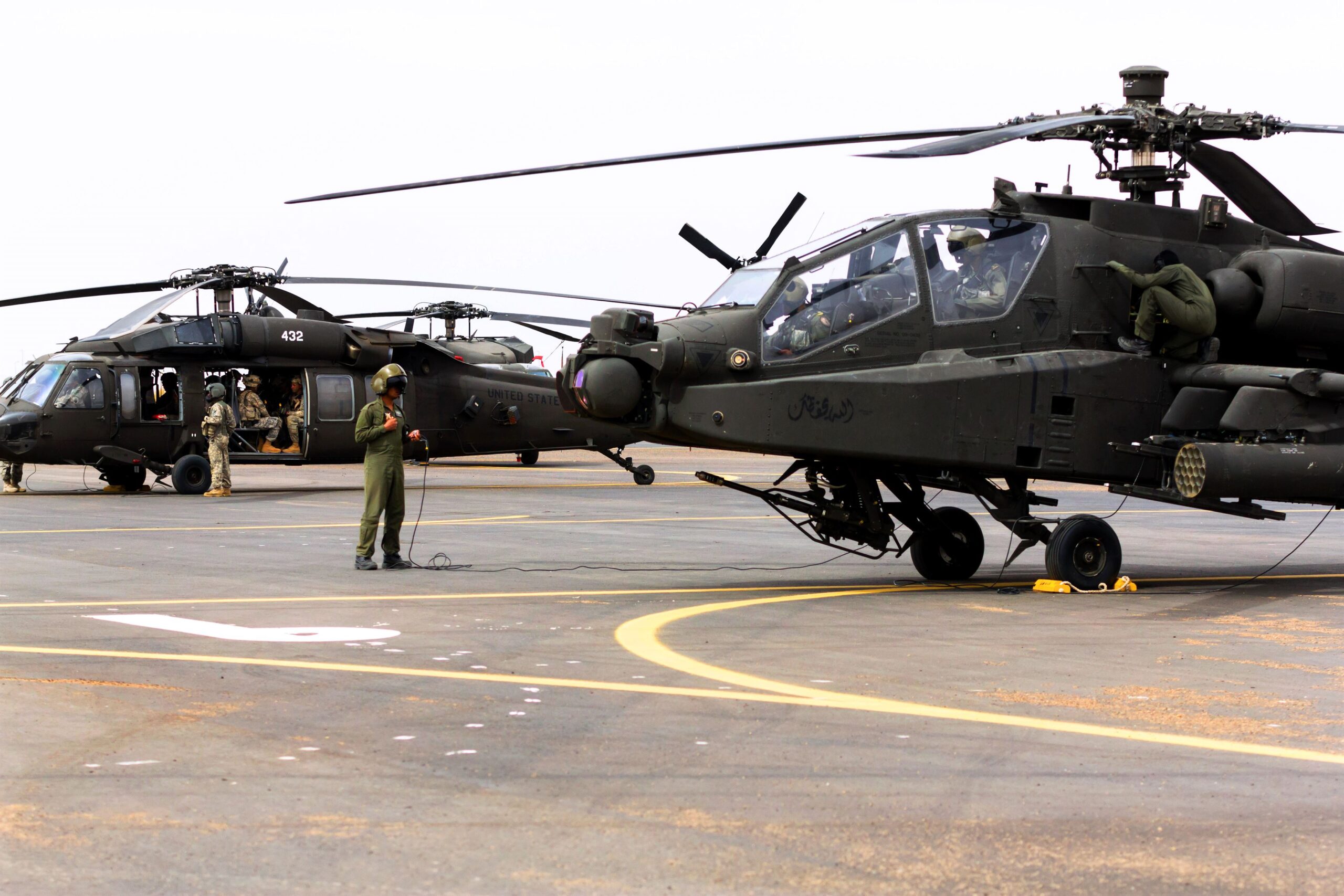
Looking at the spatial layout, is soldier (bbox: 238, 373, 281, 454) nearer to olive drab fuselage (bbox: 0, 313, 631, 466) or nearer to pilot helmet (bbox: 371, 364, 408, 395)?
olive drab fuselage (bbox: 0, 313, 631, 466)

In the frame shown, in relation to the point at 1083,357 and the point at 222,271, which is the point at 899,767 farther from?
the point at 222,271

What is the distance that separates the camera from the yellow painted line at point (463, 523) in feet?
63.8

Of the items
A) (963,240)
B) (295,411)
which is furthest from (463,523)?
(963,240)

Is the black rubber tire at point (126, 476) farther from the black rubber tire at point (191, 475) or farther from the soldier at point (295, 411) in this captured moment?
the soldier at point (295, 411)

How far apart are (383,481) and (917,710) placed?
869cm

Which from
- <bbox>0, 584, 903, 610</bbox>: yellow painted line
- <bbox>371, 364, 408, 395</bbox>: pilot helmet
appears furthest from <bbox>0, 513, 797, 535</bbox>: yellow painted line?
<bbox>0, 584, 903, 610</bbox>: yellow painted line

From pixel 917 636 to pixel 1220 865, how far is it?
566 centimetres

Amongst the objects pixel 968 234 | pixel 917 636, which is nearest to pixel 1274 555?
pixel 968 234

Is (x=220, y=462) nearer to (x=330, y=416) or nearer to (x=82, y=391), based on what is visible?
(x=330, y=416)

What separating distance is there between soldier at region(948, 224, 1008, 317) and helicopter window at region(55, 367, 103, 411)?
1885 centimetres

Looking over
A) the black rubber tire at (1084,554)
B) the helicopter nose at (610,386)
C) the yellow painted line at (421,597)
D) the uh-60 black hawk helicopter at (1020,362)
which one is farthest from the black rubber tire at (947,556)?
the helicopter nose at (610,386)

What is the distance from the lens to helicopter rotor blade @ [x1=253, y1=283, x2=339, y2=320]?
2958 centimetres

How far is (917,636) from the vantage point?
35.2 feet

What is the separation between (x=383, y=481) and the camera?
15.4 m
